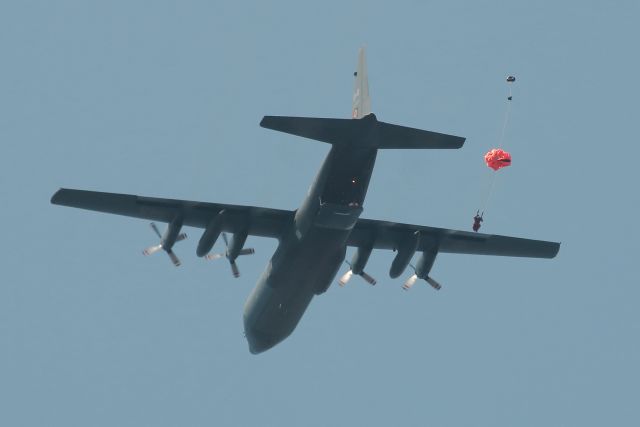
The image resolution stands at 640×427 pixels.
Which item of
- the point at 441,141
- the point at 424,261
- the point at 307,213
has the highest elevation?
the point at 441,141

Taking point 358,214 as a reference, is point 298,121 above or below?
above

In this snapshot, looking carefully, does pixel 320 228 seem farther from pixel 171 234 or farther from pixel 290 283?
pixel 171 234

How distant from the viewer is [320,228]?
1784 inches

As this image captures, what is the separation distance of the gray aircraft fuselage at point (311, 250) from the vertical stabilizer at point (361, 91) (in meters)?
4.78

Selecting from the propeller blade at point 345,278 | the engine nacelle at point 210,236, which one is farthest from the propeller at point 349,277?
the engine nacelle at point 210,236

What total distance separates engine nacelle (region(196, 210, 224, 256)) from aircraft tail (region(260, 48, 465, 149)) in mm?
7398

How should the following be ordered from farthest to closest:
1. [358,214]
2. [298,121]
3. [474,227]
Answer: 1. [474,227]
2. [358,214]
3. [298,121]

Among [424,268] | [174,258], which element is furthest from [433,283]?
[174,258]

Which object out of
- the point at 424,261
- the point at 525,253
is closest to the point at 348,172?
the point at 424,261

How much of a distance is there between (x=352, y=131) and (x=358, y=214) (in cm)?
411

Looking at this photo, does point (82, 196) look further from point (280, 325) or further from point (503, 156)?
point (503, 156)

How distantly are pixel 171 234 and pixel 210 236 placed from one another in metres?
1.76

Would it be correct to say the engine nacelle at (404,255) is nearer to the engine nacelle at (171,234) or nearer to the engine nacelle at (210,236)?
the engine nacelle at (210,236)

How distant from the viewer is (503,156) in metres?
50.0
